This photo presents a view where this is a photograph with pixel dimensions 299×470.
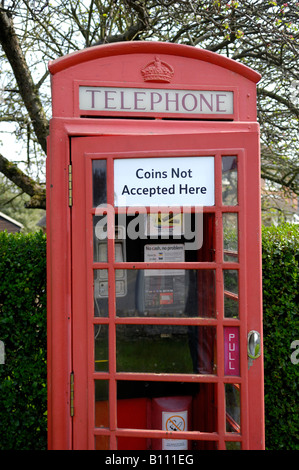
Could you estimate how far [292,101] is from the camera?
623 cm

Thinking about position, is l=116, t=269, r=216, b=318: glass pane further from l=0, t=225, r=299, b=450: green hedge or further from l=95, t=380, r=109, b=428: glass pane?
l=0, t=225, r=299, b=450: green hedge

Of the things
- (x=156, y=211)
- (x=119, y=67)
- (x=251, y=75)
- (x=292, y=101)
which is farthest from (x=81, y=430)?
(x=292, y=101)

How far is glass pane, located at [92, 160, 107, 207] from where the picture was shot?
2.21 m

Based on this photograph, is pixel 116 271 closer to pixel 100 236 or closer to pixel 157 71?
pixel 100 236

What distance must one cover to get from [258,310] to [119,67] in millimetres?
1515

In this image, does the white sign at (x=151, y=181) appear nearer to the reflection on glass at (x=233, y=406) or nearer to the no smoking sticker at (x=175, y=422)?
the reflection on glass at (x=233, y=406)

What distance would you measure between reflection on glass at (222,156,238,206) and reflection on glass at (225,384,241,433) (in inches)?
39.1

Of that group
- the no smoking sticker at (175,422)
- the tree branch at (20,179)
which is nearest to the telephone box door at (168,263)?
the no smoking sticker at (175,422)

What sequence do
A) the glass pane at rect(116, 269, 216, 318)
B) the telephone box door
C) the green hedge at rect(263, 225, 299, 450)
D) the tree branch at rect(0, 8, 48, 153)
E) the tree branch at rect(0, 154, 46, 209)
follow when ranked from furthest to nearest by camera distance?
1. the tree branch at rect(0, 154, 46, 209)
2. the tree branch at rect(0, 8, 48, 153)
3. the green hedge at rect(263, 225, 299, 450)
4. the glass pane at rect(116, 269, 216, 318)
5. the telephone box door

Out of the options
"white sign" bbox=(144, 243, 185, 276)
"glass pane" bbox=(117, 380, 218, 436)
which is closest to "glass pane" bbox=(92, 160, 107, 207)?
"white sign" bbox=(144, 243, 185, 276)

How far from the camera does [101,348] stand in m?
2.25

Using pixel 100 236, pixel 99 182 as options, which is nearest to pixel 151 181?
pixel 99 182

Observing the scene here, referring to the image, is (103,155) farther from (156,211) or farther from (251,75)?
(251,75)

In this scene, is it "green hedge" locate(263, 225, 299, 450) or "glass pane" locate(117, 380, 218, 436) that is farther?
"green hedge" locate(263, 225, 299, 450)
